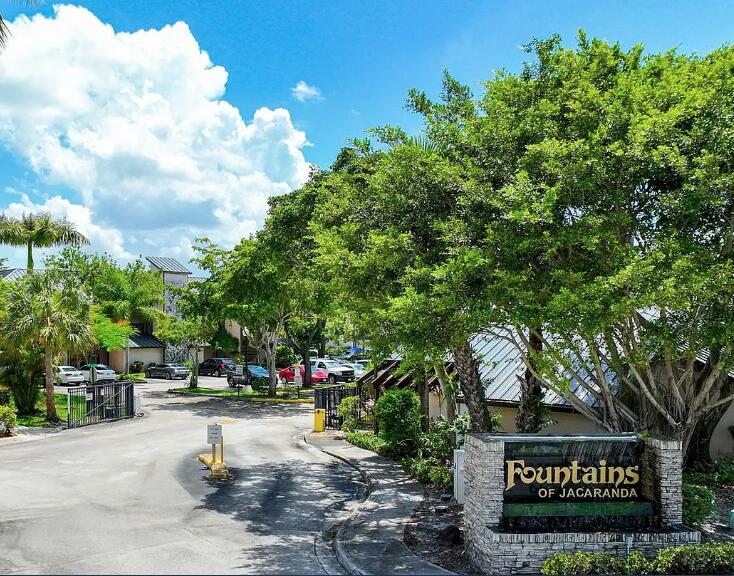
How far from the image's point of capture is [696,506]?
11.8 meters

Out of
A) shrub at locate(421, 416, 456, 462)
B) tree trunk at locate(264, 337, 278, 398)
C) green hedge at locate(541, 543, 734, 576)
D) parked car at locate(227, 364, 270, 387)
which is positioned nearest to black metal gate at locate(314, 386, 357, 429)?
shrub at locate(421, 416, 456, 462)

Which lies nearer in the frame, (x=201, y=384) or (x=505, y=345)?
(x=505, y=345)

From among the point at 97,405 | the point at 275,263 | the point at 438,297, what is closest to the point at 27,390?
the point at 97,405

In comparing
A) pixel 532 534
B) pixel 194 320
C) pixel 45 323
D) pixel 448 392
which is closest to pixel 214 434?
pixel 448 392

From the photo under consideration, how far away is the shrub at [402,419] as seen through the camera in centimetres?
2030

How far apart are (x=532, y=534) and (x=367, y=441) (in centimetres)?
1279

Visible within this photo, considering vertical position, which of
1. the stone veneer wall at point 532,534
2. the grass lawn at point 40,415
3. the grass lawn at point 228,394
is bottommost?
the grass lawn at point 228,394

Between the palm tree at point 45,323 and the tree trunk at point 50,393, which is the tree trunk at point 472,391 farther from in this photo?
the tree trunk at point 50,393

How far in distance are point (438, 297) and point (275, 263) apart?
20.9 metres

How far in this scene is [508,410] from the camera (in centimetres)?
2023

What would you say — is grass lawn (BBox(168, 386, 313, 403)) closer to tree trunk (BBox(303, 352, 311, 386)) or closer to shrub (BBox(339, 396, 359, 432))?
tree trunk (BBox(303, 352, 311, 386))

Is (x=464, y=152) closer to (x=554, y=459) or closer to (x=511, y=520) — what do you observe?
(x=554, y=459)

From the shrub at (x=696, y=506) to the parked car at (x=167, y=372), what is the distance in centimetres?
4498

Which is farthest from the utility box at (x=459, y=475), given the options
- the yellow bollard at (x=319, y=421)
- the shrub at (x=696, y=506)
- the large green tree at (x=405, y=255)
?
the yellow bollard at (x=319, y=421)
